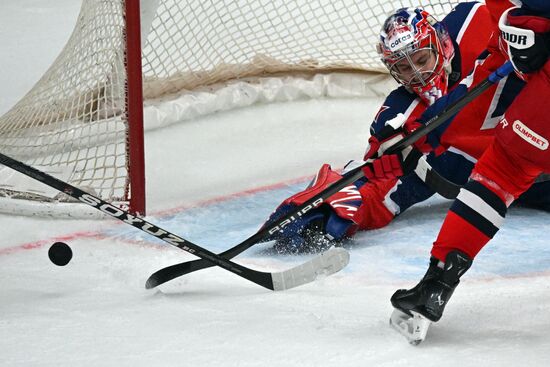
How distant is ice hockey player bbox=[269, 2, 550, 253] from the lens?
300 centimetres

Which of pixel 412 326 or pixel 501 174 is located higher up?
pixel 501 174

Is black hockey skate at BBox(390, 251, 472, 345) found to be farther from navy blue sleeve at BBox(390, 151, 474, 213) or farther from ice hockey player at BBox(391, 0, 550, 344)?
navy blue sleeve at BBox(390, 151, 474, 213)

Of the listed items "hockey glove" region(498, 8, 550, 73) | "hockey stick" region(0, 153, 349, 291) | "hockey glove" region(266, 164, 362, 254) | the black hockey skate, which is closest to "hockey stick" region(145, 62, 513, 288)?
"hockey stick" region(0, 153, 349, 291)

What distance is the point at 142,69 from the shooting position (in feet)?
12.4

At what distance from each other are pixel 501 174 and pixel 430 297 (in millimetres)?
293

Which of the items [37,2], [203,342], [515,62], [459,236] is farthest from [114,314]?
[37,2]

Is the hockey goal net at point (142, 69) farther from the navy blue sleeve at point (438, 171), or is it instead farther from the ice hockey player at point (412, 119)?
the navy blue sleeve at point (438, 171)

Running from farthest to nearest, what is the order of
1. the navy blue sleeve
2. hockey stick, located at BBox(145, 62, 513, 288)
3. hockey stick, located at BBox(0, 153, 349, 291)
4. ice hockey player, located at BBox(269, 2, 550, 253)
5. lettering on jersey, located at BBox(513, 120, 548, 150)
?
the navy blue sleeve → ice hockey player, located at BBox(269, 2, 550, 253) → hockey stick, located at BBox(0, 153, 349, 291) → hockey stick, located at BBox(145, 62, 513, 288) → lettering on jersey, located at BBox(513, 120, 548, 150)

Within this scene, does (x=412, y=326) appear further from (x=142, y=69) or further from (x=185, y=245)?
(x=142, y=69)

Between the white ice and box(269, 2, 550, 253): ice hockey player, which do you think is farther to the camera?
box(269, 2, 550, 253): ice hockey player

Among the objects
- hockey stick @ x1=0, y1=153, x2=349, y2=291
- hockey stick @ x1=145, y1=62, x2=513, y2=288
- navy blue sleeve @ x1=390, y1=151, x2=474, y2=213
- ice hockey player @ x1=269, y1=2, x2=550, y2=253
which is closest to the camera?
hockey stick @ x1=145, y1=62, x2=513, y2=288

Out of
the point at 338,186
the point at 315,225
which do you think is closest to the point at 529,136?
the point at 338,186

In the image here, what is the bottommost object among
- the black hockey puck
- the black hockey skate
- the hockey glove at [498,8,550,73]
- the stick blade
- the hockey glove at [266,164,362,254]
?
the hockey glove at [266,164,362,254]

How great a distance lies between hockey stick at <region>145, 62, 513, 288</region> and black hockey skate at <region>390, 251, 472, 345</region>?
1.52ft
